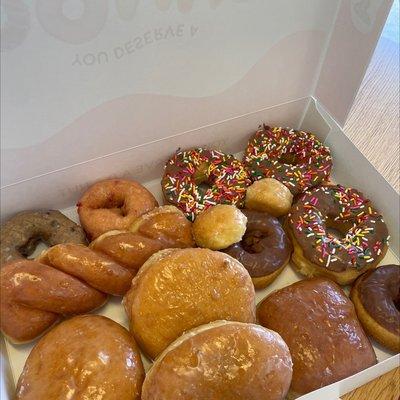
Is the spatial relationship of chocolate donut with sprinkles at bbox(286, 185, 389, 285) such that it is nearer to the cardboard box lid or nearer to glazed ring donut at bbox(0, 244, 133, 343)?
the cardboard box lid

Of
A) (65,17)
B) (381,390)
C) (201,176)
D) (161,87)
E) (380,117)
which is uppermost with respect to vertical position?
(65,17)

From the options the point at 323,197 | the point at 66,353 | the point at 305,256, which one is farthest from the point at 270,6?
the point at 66,353

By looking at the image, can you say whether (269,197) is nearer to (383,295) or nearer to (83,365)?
(383,295)

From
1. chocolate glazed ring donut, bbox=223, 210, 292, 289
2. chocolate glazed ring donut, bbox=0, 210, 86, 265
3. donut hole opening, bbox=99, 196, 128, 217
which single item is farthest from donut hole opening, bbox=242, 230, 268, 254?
chocolate glazed ring donut, bbox=0, 210, 86, 265

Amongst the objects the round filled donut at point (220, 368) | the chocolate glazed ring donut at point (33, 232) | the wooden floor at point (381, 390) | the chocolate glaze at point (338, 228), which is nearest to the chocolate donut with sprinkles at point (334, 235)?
the chocolate glaze at point (338, 228)

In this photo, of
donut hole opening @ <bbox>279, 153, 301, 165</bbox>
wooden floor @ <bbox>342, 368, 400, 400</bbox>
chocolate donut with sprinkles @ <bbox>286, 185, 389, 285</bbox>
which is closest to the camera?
wooden floor @ <bbox>342, 368, 400, 400</bbox>

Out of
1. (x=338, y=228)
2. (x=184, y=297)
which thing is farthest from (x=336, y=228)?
(x=184, y=297)

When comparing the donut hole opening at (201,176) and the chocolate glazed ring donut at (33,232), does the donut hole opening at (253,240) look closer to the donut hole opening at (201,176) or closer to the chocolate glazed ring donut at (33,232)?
the donut hole opening at (201,176)
